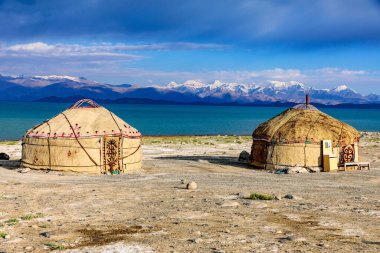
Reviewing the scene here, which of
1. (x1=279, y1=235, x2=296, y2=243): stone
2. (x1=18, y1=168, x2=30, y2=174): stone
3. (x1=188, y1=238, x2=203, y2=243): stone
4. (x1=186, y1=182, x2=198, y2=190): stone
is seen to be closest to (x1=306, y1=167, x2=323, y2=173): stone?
(x1=186, y1=182, x2=198, y2=190): stone

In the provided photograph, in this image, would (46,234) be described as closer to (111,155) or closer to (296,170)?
(111,155)

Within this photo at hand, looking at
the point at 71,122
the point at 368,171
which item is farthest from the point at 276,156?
the point at 71,122

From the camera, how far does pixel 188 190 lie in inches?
748

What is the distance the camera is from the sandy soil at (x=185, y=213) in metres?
11.4

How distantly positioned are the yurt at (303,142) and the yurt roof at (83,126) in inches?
264

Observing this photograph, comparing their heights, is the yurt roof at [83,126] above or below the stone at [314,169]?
above

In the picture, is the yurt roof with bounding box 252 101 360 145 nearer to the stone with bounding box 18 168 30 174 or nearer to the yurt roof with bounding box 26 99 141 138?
the yurt roof with bounding box 26 99 141 138

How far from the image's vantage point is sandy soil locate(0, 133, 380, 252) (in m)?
11.4

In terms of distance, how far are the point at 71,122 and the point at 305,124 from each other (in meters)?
11.8

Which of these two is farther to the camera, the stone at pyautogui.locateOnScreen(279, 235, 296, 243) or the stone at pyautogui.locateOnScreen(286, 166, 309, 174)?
the stone at pyautogui.locateOnScreen(286, 166, 309, 174)

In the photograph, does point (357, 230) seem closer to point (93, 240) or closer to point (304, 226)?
point (304, 226)

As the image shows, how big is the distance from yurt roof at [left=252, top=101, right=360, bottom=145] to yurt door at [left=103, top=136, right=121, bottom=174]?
304 inches

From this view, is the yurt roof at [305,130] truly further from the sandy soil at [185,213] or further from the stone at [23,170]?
the stone at [23,170]

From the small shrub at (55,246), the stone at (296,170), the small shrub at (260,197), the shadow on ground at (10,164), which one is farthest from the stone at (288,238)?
the shadow on ground at (10,164)
